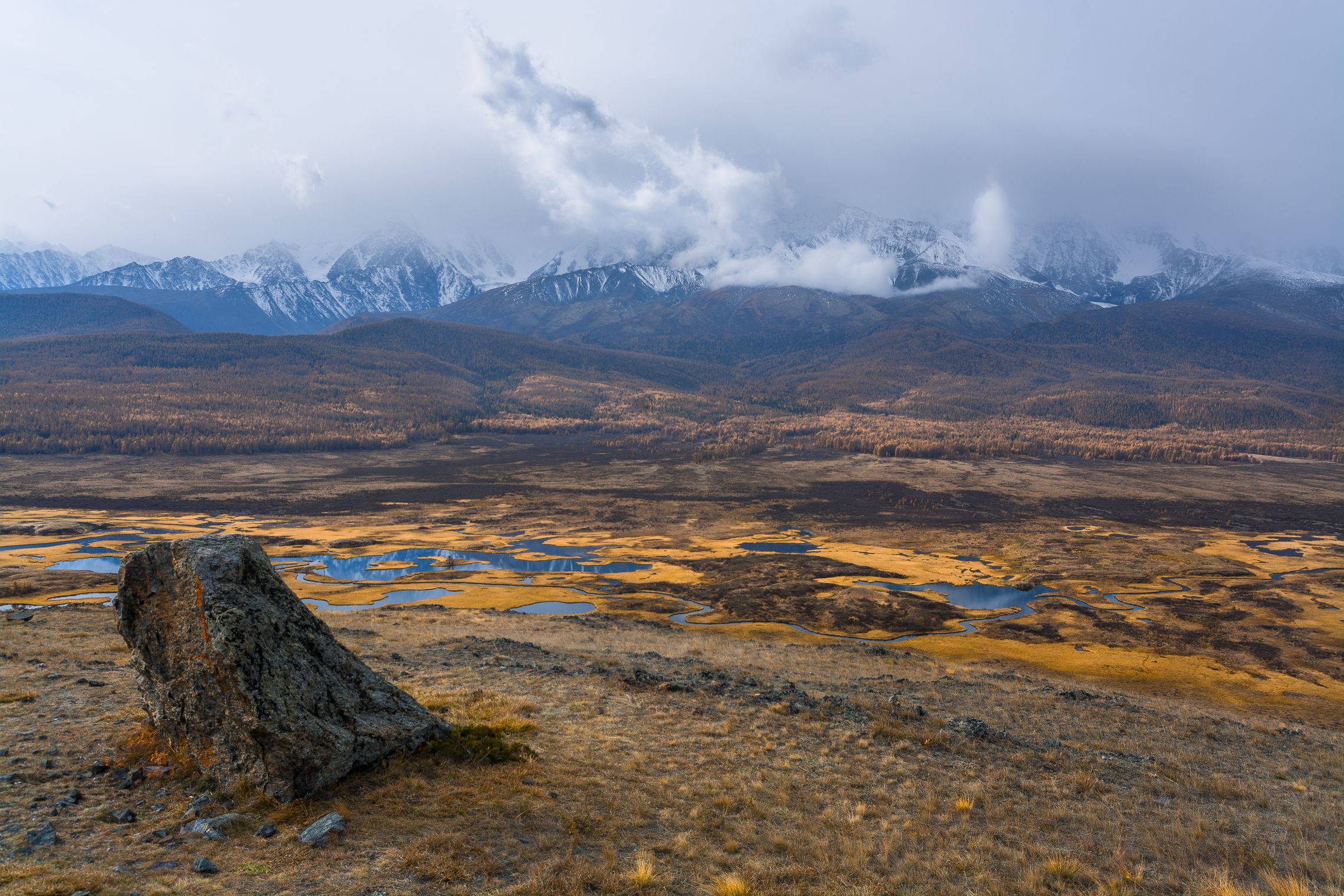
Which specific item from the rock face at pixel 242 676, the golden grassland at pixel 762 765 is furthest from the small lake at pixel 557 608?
the rock face at pixel 242 676

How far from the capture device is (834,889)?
40.1 feet

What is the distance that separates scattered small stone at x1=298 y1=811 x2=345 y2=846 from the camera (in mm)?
11297

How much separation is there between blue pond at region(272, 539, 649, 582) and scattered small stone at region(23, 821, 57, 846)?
63.7m

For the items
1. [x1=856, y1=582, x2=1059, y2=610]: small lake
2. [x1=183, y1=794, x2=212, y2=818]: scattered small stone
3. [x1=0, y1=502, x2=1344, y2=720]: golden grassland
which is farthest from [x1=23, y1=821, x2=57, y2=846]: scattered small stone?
[x1=856, y1=582, x2=1059, y2=610]: small lake

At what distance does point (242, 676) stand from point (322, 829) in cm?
350

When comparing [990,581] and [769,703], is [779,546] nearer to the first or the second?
[990,581]

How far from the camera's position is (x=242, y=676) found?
42.8ft

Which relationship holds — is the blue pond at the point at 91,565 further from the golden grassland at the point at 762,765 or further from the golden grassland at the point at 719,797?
the golden grassland at the point at 719,797

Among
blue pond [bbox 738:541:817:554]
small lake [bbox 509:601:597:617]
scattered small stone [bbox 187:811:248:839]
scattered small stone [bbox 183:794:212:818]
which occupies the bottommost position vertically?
blue pond [bbox 738:541:817:554]

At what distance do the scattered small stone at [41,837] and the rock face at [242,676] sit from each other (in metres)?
2.39

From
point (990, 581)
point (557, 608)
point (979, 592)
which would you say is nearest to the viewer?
point (557, 608)

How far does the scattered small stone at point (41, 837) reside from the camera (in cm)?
1073

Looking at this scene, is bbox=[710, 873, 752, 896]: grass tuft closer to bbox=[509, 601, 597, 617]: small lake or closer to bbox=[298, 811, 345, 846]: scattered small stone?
bbox=[298, 811, 345, 846]: scattered small stone

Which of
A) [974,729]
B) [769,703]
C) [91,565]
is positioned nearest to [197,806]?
[769,703]
